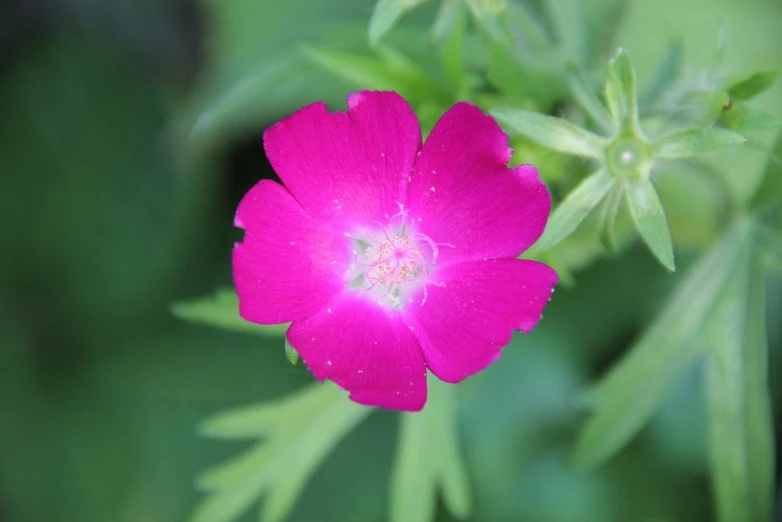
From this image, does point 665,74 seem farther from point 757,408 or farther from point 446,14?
point 757,408

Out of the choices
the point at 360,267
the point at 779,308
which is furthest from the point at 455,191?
the point at 779,308

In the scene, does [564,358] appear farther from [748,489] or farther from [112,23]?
[112,23]

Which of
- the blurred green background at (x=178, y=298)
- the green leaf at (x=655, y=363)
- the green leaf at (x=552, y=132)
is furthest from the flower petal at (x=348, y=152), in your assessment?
the blurred green background at (x=178, y=298)

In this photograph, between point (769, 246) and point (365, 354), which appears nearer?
point (365, 354)

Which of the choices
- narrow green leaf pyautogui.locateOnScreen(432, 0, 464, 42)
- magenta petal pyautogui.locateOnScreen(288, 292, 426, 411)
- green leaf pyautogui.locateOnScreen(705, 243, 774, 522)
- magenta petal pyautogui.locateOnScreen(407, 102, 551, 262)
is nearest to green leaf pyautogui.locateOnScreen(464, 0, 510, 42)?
narrow green leaf pyautogui.locateOnScreen(432, 0, 464, 42)

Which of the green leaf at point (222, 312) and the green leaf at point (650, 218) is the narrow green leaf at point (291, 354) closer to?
the green leaf at point (222, 312)

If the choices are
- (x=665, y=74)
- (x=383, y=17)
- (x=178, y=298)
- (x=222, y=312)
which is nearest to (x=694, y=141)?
(x=665, y=74)
